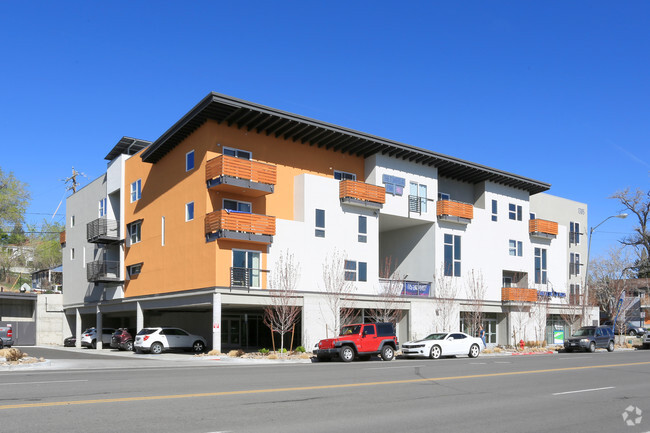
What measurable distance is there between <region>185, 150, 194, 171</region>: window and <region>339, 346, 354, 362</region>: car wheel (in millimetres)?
14662

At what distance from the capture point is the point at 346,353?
28375 millimetres

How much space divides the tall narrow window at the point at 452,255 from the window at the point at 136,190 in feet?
70.4

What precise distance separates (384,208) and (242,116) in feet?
36.3

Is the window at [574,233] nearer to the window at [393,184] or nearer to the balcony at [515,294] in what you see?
the balcony at [515,294]

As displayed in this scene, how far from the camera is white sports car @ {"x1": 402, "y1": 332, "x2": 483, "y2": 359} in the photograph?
3011cm

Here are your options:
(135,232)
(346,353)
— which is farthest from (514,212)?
(135,232)

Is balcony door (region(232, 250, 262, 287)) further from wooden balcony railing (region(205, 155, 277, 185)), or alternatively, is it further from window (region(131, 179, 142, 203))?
window (region(131, 179, 142, 203))

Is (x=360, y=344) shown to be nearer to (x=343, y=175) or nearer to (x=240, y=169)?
(x=240, y=169)

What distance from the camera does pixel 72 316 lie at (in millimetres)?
55031

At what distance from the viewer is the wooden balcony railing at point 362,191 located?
37.5 meters

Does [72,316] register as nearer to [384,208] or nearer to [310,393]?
[384,208]

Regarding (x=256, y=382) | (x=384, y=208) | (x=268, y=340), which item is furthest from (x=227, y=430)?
(x=268, y=340)

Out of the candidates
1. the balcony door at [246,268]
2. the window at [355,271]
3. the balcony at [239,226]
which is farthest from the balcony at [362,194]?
the balcony door at [246,268]

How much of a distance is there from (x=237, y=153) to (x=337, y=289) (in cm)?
973
